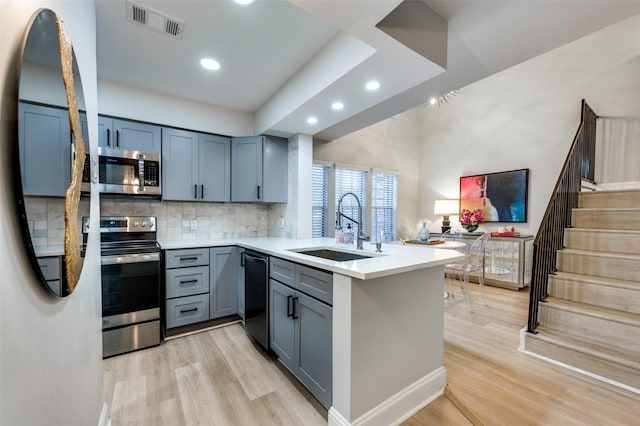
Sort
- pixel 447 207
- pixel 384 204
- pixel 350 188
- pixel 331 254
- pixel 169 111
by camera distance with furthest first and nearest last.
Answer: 1. pixel 384 204
2. pixel 447 207
3. pixel 350 188
4. pixel 169 111
5. pixel 331 254

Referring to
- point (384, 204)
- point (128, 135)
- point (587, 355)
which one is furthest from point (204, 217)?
point (587, 355)

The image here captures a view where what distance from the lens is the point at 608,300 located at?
7.77 ft

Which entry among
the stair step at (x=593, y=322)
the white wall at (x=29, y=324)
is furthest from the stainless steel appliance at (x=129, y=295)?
the stair step at (x=593, y=322)

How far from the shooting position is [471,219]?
16.5ft

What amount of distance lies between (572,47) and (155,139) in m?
6.14

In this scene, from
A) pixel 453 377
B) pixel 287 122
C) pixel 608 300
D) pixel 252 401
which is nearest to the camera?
pixel 252 401

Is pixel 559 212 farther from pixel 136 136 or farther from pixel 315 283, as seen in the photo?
pixel 136 136

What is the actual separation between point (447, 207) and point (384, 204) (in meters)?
1.27

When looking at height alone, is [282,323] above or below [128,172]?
below

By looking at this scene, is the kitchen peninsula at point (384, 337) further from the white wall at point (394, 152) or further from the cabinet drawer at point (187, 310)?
the white wall at point (394, 152)

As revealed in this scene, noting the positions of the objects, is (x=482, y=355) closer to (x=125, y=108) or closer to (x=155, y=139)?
(x=155, y=139)

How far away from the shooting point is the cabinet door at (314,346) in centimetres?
165

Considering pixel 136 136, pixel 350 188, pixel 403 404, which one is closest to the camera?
pixel 403 404

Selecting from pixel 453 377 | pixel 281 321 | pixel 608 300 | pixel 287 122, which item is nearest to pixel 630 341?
pixel 608 300
